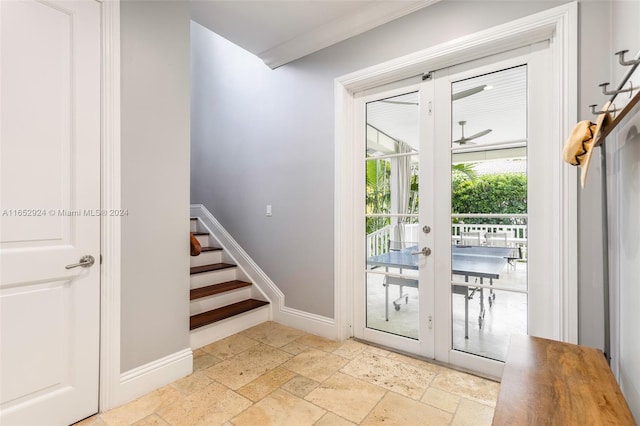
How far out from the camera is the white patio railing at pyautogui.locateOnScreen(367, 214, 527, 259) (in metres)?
1.98

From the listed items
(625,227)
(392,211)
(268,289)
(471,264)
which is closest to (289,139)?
(392,211)

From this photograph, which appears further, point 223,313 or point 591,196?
point 223,313

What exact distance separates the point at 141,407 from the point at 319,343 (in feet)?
4.40

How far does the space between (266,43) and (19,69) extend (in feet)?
6.22

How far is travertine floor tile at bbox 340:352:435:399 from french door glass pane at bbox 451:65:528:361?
0.39 metres

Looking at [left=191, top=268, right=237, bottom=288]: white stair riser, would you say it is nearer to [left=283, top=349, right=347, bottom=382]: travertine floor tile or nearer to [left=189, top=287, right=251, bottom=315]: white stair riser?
[left=189, top=287, right=251, bottom=315]: white stair riser

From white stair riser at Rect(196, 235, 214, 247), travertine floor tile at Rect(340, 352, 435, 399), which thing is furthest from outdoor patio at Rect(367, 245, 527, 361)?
white stair riser at Rect(196, 235, 214, 247)

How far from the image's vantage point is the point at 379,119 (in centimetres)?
260

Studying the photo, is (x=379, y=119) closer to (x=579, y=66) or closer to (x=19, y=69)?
(x=579, y=66)

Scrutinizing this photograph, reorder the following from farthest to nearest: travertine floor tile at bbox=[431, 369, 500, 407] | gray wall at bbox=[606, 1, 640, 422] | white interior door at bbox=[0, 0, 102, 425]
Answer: travertine floor tile at bbox=[431, 369, 500, 407] < white interior door at bbox=[0, 0, 102, 425] < gray wall at bbox=[606, 1, 640, 422]

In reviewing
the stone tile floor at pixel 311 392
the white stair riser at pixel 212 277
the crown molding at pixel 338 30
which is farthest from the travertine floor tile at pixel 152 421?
the crown molding at pixel 338 30

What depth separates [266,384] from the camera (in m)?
1.99

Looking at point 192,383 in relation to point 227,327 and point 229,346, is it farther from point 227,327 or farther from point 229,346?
point 227,327

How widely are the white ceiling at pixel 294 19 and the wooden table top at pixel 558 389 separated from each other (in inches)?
89.9
